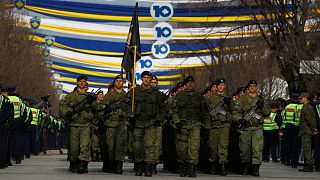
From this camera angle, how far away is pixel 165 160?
19.7 m

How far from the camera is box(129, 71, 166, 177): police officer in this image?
1719 centimetres

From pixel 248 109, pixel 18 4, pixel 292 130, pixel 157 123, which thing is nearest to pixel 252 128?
pixel 248 109

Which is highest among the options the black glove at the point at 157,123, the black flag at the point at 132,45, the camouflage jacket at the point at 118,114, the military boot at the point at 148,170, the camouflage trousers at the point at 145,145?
the black flag at the point at 132,45

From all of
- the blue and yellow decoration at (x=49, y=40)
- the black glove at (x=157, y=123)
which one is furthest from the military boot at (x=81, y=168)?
the blue and yellow decoration at (x=49, y=40)

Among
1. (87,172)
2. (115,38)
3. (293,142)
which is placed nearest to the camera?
A: (87,172)

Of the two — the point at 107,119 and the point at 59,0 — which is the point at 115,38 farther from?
the point at 107,119

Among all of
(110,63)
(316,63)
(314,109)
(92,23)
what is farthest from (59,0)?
(314,109)

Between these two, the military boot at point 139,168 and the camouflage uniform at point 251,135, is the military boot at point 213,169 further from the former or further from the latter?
the military boot at point 139,168

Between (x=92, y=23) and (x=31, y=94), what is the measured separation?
280 inches

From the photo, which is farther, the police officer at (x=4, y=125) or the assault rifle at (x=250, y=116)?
the police officer at (x=4, y=125)

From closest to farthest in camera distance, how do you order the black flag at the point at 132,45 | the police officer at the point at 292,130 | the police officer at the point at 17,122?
the black flag at the point at 132,45
the police officer at the point at 17,122
the police officer at the point at 292,130

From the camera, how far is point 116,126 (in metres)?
17.9

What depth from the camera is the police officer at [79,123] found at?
57.1 ft

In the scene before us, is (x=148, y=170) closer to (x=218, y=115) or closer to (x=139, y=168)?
(x=139, y=168)
